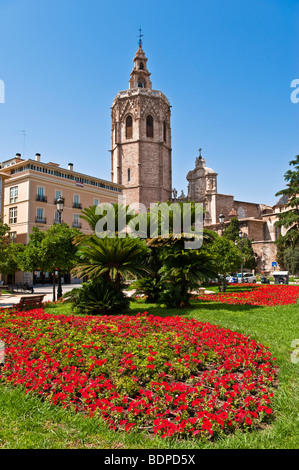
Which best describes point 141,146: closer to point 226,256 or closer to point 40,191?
point 40,191

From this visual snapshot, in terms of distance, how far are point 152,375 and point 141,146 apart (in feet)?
192

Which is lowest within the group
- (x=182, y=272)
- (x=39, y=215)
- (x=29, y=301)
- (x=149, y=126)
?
(x=29, y=301)

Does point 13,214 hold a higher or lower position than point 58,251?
higher

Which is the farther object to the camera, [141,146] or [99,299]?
[141,146]

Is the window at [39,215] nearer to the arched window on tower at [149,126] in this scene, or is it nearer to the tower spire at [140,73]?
the arched window on tower at [149,126]

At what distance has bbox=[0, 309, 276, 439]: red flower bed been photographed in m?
3.65

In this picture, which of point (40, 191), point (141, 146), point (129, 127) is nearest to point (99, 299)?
point (40, 191)

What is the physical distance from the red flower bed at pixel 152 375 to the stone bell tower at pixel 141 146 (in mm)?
53032

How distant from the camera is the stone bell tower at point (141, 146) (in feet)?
198

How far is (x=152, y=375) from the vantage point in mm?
4887

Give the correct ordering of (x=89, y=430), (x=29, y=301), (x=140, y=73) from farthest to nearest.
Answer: (x=140, y=73) → (x=29, y=301) → (x=89, y=430)

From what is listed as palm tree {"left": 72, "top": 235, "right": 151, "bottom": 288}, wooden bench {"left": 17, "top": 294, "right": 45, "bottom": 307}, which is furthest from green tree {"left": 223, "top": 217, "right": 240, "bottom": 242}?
palm tree {"left": 72, "top": 235, "right": 151, "bottom": 288}
